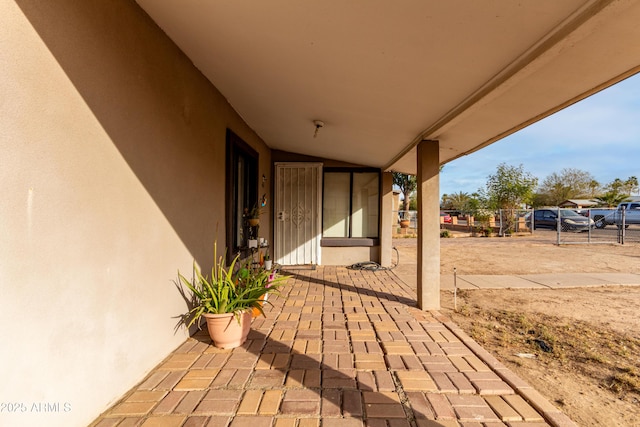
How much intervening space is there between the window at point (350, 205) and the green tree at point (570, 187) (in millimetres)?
37848

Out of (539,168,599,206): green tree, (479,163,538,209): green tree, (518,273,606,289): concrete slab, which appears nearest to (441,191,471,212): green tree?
(539,168,599,206): green tree

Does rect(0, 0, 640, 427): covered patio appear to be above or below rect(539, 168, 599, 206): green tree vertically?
below

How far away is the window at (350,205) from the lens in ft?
23.5

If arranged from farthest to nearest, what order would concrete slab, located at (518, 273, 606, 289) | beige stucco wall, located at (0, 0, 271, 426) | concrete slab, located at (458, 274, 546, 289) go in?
concrete slab, located at (518, 273, 606, 289) < concrete slab, located at (458, 274, 546, 289) < beige stucco wall, located at (0, 0, 271, 426)

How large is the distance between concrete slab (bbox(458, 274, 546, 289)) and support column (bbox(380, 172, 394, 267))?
148cm

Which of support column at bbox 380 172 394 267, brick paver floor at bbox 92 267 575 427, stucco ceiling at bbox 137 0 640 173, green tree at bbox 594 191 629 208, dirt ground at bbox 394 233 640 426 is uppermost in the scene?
green tree at bbox 594 191 629 208

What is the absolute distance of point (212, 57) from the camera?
110 inches

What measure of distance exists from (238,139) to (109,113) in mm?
2570

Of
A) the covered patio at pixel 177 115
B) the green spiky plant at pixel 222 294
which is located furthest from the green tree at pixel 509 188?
the green spiky plant at pixel 222 294

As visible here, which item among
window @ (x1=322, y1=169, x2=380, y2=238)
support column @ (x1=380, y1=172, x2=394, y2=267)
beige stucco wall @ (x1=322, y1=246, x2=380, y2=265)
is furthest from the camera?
window @ (x1=322, y1=169, x2=380, y2=238)

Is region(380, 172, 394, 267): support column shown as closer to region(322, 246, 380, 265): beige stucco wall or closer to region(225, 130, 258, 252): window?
region(322, 246, 380, 265): beige stucco wall

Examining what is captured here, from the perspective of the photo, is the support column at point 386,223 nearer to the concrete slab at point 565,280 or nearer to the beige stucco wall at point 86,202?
the concrete slab at point 565,280

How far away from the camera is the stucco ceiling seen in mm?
1719

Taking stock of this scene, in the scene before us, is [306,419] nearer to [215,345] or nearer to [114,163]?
[215,345]
